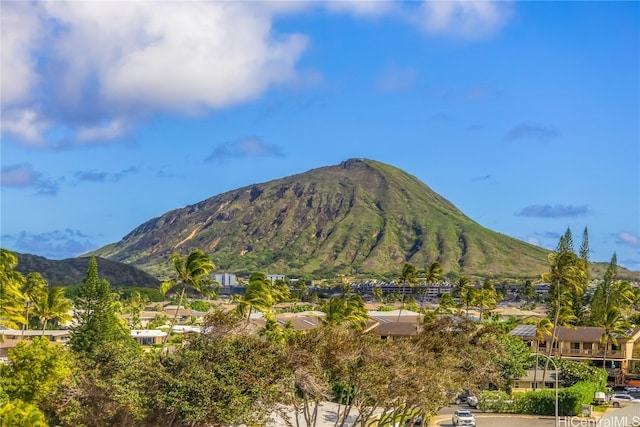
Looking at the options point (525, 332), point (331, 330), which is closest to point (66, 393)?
point (331, 330)

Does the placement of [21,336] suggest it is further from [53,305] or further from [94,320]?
[94,320]

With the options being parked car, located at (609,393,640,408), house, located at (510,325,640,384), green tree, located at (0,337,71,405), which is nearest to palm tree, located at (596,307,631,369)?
house, located at (510,325,640,384)

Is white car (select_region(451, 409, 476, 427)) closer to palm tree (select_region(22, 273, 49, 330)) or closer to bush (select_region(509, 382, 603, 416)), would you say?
bush (select_region(509, 382, 603, 416))

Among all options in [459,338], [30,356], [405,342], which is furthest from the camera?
[459,338]

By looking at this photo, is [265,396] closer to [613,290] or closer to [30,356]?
[30,356]

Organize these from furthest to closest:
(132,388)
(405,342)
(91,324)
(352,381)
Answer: (91,324), (405,342), (352,381), (132,388)

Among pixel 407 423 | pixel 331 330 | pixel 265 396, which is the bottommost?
pixel 407 423

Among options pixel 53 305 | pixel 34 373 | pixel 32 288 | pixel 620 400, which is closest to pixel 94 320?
pixel 53 305
